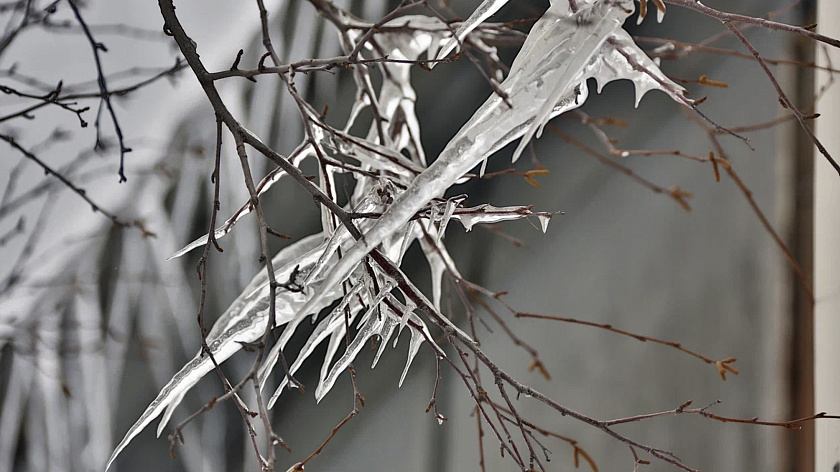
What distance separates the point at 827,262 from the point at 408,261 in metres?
0.64

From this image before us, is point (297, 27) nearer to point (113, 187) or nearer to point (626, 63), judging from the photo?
point (113, 187)

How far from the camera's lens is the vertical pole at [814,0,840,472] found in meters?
0.84

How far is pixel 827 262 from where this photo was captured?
89 cm

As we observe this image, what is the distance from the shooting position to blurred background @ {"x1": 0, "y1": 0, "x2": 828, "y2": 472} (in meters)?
0.97

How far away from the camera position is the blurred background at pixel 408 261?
974mm

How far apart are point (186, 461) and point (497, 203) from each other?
70cm

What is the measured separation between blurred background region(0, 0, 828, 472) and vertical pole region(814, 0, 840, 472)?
10 cm

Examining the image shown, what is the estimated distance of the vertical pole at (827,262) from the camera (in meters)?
0.84

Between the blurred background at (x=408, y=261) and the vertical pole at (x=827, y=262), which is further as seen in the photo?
the blurred background at (x=408, y=261)

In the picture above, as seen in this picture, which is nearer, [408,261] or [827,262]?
[827,262]

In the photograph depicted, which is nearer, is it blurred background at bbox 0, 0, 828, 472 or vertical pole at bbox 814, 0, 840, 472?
vertical pole at bbox 814, 0, 840, 472

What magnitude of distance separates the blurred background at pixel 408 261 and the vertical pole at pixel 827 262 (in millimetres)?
105

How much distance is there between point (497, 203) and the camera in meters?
1.20

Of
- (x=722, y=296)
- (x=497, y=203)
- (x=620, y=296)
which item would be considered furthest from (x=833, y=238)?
(x=497, y=203)
